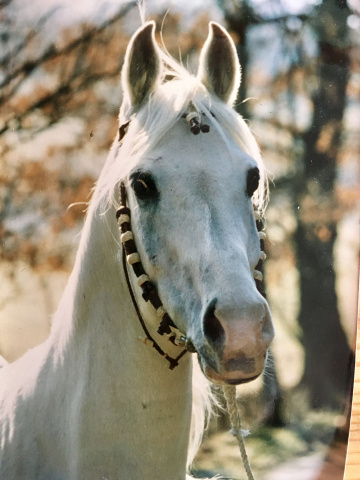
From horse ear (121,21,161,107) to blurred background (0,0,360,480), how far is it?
0.88 feet

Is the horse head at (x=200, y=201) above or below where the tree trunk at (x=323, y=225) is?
above

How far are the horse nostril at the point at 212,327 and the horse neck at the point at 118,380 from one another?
244 millimetres

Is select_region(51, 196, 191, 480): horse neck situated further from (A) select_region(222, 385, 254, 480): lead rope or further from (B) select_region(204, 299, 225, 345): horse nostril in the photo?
(B) select_region(204, 299, 225, 345): horse nostril

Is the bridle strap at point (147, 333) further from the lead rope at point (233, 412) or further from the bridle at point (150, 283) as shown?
the lead rope at point (233, 412)

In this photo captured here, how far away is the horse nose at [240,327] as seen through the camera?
0.71 meters

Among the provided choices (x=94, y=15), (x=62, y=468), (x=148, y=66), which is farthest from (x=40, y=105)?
(x=62, y=468)

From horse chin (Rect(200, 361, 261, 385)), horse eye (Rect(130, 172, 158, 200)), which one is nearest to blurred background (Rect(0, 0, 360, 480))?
horse eye (Rect(130, 172, 158, 200))

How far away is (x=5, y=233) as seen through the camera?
1217mm

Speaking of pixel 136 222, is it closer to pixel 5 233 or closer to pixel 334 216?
pixel 5 233

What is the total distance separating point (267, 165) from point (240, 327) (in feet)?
2.48

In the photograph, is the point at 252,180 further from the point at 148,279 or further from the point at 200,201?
the point at 148,279

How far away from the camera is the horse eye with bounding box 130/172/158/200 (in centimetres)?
86

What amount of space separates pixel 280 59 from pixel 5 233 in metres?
0.93

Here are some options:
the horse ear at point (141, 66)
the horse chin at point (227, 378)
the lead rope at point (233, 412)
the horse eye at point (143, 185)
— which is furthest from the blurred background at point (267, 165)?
the horse chin at point (227, 378)
